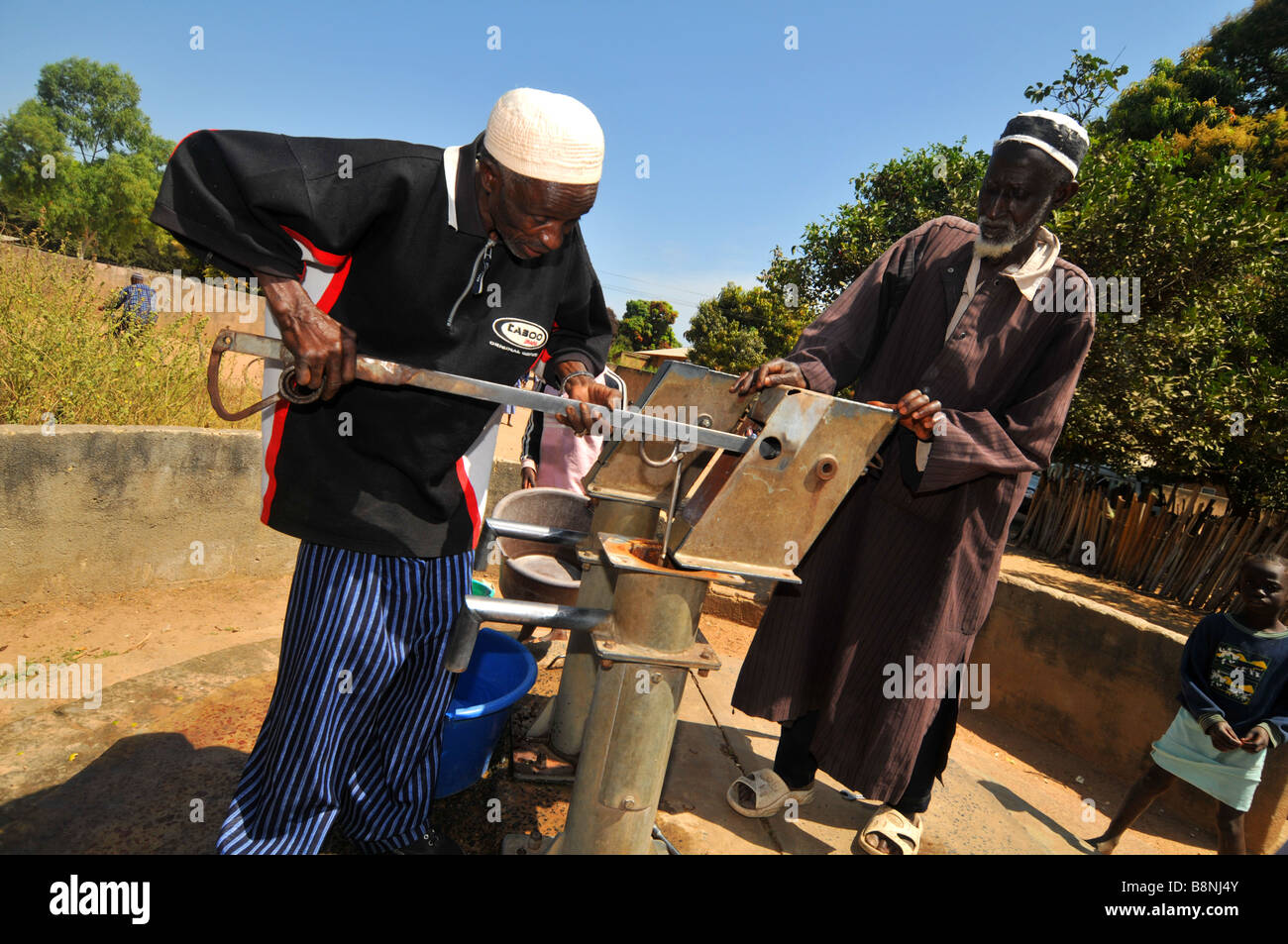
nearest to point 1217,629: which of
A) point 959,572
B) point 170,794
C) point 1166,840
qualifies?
point 1166,840

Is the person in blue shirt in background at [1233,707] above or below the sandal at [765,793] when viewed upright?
above

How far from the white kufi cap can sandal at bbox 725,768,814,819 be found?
7.05 ft

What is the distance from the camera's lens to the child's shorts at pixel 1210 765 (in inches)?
105

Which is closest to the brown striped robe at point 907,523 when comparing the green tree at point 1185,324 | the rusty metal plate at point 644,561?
the rusty metal plate at point 644,561

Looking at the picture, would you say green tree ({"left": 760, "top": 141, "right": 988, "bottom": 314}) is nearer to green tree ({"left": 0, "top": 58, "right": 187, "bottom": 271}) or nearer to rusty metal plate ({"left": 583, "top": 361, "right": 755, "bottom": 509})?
rusty metal plate ({"left": 583, "top": 361, "right": 755, "bottom": 509})

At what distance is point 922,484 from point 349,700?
1671mm

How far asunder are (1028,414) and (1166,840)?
7.69 ft

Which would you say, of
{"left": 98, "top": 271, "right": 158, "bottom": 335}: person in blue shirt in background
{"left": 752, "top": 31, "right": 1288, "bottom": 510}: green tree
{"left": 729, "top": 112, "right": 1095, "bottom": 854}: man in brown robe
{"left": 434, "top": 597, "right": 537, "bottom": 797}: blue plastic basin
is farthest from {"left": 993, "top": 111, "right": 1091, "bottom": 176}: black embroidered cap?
{"left": 752, "top": 31, "right": 1288, "bottom": 510}: green tree

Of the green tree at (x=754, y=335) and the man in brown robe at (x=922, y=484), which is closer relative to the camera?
the man in brown robe at (x=922, y=484)

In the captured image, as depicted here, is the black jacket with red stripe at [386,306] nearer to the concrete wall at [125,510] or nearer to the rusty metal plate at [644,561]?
the rusty metal plate at [644,561]

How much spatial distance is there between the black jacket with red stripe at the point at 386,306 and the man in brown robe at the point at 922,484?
82 cm

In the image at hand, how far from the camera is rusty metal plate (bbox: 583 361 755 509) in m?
1.85

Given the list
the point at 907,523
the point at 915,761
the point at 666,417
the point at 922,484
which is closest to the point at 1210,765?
the point at 915,761

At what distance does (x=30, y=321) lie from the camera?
4.34 metres
